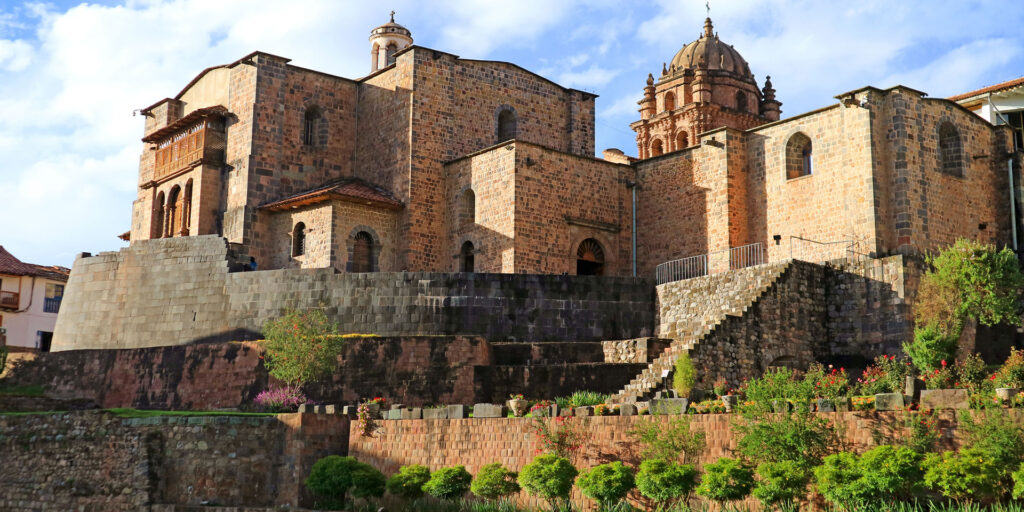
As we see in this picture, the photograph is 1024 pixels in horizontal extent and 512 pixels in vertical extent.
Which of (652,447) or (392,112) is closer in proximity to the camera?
(652,447)

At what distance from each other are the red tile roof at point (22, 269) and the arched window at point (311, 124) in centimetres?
1612

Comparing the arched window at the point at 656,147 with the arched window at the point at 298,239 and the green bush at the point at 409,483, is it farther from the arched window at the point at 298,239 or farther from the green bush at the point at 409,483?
the green bush at the point at 409,483

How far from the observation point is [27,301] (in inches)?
1881

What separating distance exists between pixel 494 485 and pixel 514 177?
1626cm

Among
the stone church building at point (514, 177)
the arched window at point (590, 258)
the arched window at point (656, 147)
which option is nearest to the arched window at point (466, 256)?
the stone church building at point (514, 177)

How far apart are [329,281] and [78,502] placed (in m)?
9.74

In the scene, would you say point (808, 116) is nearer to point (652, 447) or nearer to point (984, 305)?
point (984, 305)

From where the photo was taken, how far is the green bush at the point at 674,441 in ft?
57.7

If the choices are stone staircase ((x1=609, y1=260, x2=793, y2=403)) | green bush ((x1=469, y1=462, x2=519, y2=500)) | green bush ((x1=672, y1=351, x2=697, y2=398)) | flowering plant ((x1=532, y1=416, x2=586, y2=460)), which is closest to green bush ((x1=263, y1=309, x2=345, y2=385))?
stone staircase ((x1=609, y1=260, x2=793, y2=403))

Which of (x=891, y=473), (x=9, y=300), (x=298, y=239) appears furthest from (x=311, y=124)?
(x=891, y=473)

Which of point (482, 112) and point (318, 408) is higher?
point (482, 112)

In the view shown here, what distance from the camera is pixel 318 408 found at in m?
22.3

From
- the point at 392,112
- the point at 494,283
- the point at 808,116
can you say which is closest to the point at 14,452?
the point at 494,283

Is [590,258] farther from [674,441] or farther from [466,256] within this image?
[674,441]
